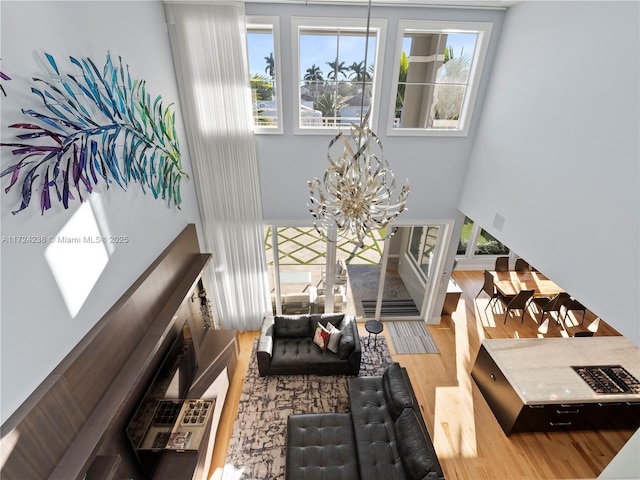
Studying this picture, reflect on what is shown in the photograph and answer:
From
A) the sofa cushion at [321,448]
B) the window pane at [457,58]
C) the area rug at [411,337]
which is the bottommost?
the area rug at [411,337]

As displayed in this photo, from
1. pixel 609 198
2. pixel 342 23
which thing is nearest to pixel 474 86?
pixel 342 23

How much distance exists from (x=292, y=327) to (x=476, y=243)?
208 inches

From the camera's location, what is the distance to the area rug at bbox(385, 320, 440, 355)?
5.16 meters

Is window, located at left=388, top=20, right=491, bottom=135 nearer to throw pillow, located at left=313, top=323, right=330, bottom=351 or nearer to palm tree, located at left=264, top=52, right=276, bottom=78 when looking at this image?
palm tree, located at left=264, top=52, right=276, bottom=78

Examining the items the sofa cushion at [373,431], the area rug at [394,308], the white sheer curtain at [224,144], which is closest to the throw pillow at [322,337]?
the sofa cushion at [373,431]

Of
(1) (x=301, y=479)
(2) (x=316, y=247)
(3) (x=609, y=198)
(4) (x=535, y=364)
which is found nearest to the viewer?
(3) (x=609, y=198)

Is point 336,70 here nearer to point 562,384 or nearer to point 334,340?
point 334,340

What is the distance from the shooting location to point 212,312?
5.01 meters

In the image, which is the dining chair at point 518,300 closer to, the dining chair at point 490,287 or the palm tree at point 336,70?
the dining chair at point 490,287

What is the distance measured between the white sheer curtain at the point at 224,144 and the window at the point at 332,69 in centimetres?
75

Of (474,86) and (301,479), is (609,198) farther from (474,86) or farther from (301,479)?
(301,479)

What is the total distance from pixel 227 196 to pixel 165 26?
7.09 feet

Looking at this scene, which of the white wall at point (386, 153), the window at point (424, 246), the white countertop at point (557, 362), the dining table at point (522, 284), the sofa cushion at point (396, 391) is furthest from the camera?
the dining table at point (522, 284)

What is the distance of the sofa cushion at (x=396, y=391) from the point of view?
135 inches
